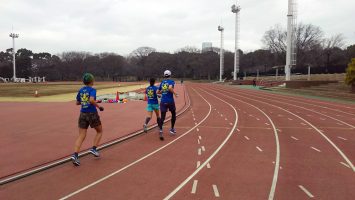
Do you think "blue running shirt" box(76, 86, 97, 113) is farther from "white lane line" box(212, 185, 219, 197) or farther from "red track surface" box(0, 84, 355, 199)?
"white lane line" box(212, 185, 219, 197)

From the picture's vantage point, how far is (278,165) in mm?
6996

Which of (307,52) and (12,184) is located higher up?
(307,52)

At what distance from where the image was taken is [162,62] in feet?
Answer: 433

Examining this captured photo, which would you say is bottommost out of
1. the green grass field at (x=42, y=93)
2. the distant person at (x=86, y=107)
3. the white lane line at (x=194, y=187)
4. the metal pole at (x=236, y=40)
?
the white lane line at (x=194, y=187)

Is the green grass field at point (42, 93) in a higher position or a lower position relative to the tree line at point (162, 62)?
lower

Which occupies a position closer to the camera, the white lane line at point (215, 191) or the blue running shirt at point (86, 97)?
the white lane line at point (215, 191)

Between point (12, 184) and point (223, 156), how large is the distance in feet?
14.5

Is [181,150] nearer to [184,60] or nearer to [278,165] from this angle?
[278,165]

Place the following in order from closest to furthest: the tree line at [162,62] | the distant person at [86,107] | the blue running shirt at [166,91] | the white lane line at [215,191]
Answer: the white lane line at [215,191] → the distant person at [86,107] → the blue running shirt at [166,91] → the tree line at [162,62]

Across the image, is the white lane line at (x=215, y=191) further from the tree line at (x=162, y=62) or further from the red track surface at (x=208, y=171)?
the tree line at (x=162, y=62)

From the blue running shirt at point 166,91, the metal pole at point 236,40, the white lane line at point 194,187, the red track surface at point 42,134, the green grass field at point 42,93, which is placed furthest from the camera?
the metal pole at point 236,40

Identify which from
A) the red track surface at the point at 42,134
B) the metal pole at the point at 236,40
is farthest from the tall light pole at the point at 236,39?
the red track surface at the point at 42,134

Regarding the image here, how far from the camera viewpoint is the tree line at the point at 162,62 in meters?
90.7

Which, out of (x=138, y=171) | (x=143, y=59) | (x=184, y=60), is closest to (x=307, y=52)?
(x=184, y=60)
